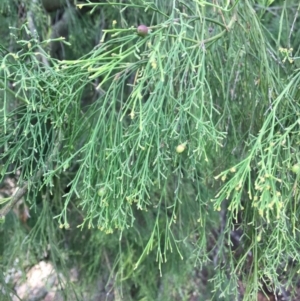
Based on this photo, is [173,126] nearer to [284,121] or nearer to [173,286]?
[284,121]

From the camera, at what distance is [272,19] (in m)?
3.00

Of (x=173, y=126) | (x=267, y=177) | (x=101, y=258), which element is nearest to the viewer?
(x=267, y=177)

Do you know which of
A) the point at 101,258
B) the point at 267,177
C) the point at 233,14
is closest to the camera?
the point at 267,177

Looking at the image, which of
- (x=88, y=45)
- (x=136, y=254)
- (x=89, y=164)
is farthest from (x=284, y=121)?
(x=88, y=45)

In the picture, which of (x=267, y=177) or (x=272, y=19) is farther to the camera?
(x=272, y=19)

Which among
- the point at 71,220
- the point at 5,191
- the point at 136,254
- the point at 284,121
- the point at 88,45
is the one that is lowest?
the point at 136,254

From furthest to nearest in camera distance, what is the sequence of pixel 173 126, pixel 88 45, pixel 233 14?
pixel 88 45 < pixel 233 14 < pixel 173 126

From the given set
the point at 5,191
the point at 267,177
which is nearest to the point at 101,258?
the point at 5,191

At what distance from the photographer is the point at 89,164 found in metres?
1.30

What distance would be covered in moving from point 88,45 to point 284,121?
1.62 m

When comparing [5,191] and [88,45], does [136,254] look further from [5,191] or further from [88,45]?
[88,45]

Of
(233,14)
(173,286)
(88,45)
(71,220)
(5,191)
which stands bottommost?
(173,286)

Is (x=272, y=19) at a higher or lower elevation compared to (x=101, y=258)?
higher

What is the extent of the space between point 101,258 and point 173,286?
0.41 meters
